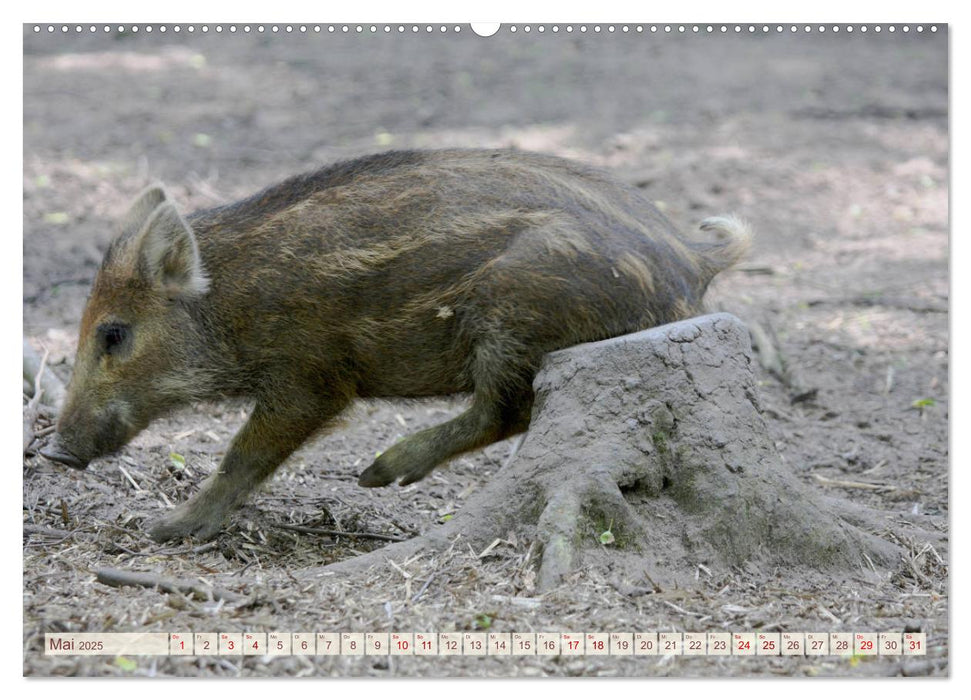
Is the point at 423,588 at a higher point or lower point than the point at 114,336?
lower

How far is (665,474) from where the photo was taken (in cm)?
494

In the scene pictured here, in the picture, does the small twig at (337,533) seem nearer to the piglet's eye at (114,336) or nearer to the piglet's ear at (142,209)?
the piglet's eye at (114,336)

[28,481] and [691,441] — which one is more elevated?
[691,441]

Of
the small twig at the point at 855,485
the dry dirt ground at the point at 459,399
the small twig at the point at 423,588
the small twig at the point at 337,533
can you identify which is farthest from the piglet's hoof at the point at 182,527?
the small twig at the point at 855,485

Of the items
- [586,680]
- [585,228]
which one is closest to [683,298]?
[585,228]

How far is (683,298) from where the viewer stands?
541 cm

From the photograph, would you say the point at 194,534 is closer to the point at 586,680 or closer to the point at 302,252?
the point at 302,252

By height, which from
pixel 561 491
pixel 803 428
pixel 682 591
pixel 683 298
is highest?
pixel 683 298

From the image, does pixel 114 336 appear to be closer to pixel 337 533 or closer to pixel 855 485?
pixel 337 533

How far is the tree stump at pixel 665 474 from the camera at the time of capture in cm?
480

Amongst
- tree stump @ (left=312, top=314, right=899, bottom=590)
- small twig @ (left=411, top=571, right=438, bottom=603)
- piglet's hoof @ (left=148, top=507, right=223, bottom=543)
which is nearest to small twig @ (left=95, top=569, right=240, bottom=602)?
tree stump @ (left=312, top=314, right=899, bottom=590)

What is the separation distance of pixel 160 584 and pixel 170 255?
1.68 metres

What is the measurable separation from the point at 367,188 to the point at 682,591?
2387mm

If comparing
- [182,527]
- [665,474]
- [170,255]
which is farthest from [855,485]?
[170,255]
